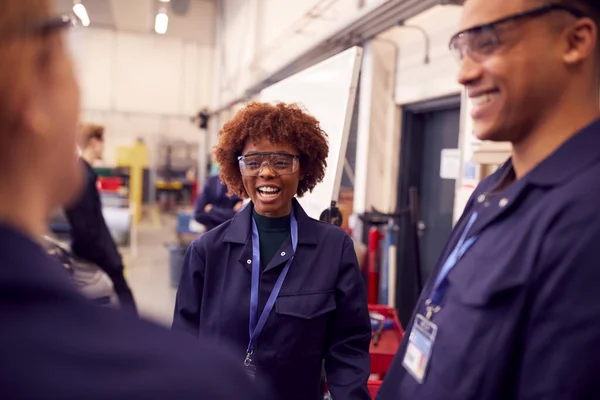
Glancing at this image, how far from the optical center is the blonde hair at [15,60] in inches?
15.1

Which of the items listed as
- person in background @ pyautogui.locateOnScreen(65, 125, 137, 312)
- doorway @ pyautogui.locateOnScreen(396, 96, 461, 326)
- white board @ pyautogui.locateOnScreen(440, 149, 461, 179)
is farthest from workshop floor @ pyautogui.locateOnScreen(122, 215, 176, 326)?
white board @ pyautogui.locateOnScreen(440, 149, 461, 179)

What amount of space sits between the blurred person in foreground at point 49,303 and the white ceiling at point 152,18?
10.5 m

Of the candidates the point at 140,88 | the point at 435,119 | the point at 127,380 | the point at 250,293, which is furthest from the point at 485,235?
the point at 140,88

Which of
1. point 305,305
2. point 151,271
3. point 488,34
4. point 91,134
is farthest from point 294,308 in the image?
point 151,271

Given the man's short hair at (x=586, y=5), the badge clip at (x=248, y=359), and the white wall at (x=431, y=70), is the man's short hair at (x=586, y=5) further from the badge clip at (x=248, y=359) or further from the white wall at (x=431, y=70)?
the white wall at (x=431, y=70)

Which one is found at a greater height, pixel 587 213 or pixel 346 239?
pixel 587 213

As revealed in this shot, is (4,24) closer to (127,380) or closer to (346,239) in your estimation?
(127,380)

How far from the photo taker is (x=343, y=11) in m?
4.50

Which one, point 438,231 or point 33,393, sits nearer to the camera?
point 33,393

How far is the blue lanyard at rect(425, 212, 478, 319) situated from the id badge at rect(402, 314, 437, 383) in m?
0.03

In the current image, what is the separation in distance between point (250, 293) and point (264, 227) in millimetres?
239

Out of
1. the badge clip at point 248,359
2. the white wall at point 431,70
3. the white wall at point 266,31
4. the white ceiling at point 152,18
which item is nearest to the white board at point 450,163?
the white wall at point 431,70

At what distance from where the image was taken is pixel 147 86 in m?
12.2

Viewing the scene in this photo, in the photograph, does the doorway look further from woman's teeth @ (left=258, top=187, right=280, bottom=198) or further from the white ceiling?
the white ceiling
